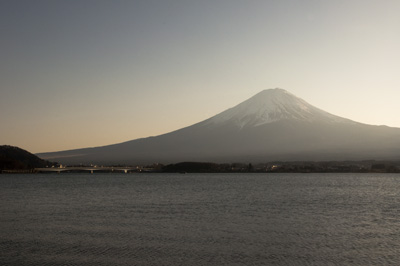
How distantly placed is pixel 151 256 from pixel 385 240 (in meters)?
13.8

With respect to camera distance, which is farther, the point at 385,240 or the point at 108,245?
the point at 385,240

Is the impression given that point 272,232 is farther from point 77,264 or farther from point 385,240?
point 77,264

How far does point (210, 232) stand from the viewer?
27312mm

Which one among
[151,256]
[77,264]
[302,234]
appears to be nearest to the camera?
[77,264]

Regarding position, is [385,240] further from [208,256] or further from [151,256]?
[151,256]

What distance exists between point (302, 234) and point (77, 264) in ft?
47.7

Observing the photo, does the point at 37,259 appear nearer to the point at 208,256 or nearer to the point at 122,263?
the point at 122,263

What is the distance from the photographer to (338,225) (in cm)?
3122

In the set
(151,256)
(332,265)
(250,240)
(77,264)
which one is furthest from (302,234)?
(77,264)

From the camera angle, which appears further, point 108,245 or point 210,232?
point 210,232

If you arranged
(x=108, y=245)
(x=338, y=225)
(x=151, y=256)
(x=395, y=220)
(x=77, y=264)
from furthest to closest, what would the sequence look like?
(x=395, y=220)
(x=338, y=225)
(x=108, y=245)
(x=151, y=256)
(x=77, y=264)

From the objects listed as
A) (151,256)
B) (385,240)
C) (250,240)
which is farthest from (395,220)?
(151,256)

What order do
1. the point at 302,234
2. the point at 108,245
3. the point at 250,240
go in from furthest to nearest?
the point at 302,234 < the point at 250,240 < the point at 108,245

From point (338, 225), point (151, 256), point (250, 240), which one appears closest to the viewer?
point (151, 256)
